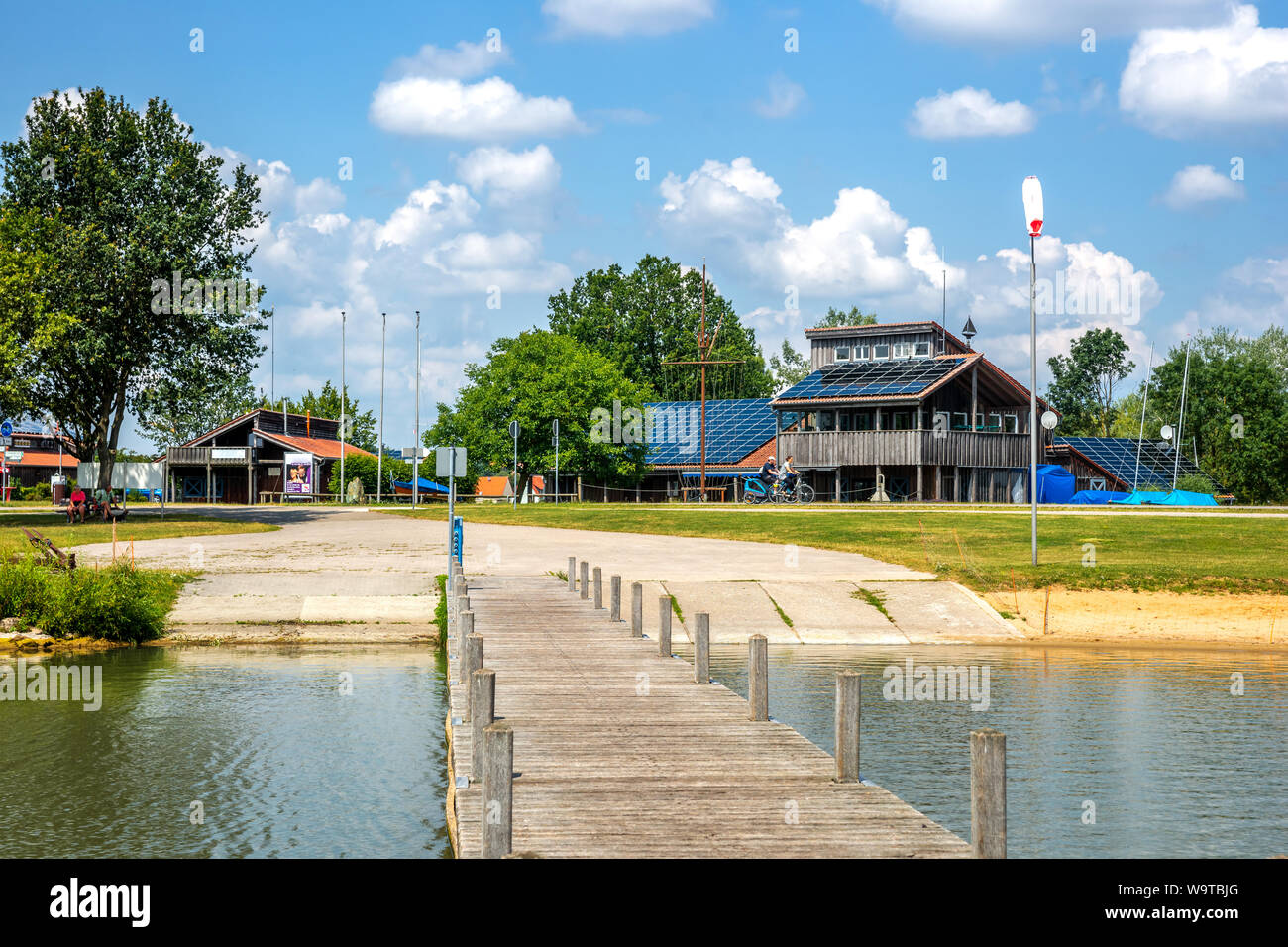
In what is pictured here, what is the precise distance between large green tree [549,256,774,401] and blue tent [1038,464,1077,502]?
135 feet

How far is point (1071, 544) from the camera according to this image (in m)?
33.4

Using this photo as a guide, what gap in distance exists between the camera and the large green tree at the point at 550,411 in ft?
255

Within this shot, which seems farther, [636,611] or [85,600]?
[85,600]

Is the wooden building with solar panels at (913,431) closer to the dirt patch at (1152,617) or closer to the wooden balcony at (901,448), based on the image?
the wooden balcony at (901,448)

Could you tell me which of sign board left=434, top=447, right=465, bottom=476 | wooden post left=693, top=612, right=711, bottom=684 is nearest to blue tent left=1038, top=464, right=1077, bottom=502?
sign board left=434, top=447, right=465, bottom=476

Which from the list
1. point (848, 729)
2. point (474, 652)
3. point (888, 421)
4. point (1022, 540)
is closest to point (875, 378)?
point (888, 421)

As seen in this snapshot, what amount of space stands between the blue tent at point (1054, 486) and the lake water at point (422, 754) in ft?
149

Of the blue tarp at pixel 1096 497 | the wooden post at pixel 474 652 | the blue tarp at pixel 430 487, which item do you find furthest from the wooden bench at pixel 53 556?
the blue tarp at pixel 430 487

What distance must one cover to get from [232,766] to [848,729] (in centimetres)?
801

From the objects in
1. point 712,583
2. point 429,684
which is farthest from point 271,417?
point 429,684

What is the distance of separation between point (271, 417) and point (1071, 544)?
64.7 meters

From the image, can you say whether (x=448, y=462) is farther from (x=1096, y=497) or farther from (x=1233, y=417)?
(x=1233, y=417)

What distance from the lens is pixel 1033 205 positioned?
2709 cm
